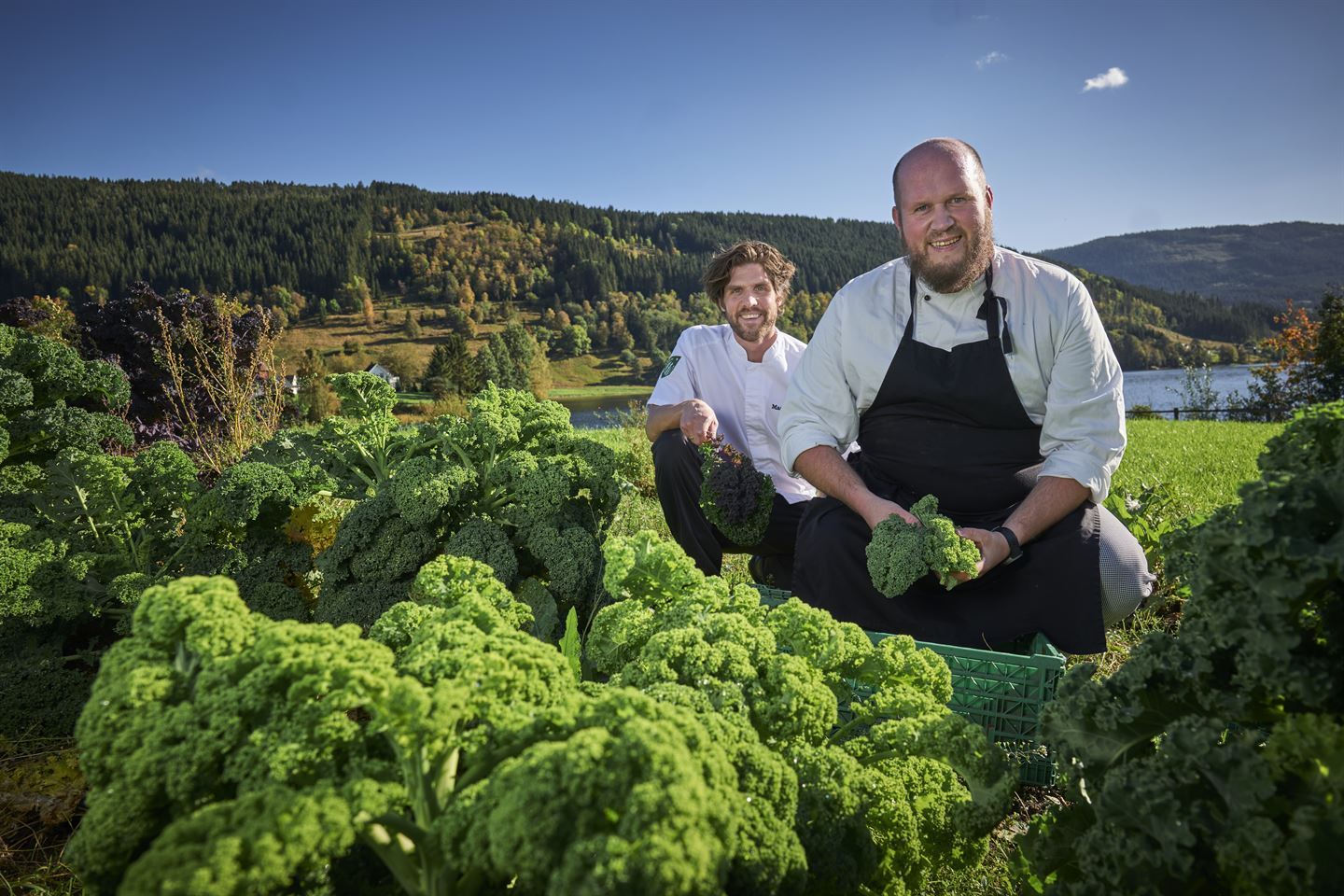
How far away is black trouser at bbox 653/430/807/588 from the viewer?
13.6ft

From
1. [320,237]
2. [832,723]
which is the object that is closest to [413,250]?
[320,237]

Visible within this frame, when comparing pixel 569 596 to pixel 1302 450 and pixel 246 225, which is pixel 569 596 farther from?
pixel 246 225

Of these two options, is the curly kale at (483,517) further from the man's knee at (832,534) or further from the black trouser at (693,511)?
the man's knee at (832,534)

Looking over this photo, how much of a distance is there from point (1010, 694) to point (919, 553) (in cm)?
60

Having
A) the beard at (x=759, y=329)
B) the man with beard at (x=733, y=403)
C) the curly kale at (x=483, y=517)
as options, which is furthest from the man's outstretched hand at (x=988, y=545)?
the beard at (x=759, y=329)

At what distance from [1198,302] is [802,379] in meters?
126

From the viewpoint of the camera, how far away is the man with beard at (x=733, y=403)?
4180 mm

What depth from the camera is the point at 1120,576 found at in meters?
3.15

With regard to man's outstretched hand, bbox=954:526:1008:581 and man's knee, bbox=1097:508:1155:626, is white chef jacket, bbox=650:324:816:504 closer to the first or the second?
man's outstretched hand, bbox=954:526:1008:581

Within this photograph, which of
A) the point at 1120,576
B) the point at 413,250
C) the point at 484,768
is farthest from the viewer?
the point at 413,250

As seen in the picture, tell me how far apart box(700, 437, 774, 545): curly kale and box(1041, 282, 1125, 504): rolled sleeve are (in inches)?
56.9

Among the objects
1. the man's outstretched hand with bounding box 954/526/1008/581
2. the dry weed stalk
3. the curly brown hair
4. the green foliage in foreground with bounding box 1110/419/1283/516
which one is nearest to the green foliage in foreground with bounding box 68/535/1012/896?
the man's outstretched hand with bounding box 954/526/1008/581

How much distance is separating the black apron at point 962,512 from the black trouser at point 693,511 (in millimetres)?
619

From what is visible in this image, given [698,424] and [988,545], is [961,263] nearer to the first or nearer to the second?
[988,545]
